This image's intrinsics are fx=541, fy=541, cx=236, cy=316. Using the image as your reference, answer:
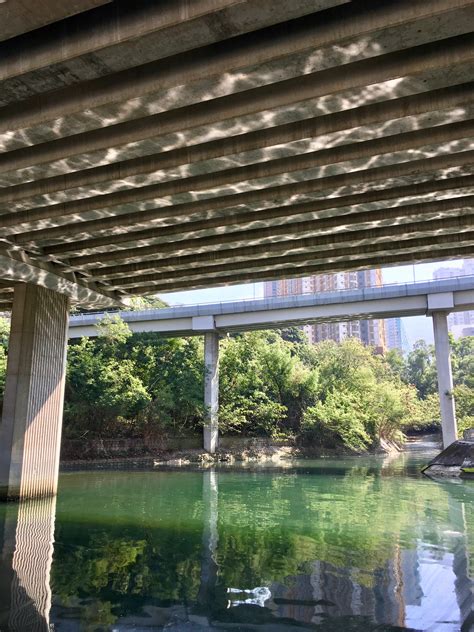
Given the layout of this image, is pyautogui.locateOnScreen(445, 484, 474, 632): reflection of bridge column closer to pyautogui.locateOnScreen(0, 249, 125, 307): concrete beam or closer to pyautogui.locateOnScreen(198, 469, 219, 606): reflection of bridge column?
pyautogui.locateOnScreen(198, 469, 219, 606): reflection of bridge column

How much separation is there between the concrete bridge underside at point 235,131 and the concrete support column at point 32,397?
5.36 ft

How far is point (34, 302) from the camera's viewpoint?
619 inches

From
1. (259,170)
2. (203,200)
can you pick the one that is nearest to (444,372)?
(203,200)

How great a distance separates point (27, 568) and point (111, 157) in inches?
256

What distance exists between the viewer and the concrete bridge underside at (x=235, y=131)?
237 inches

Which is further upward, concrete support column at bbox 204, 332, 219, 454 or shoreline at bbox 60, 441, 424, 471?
concrete support column at bbox 204, 332, 219, 454

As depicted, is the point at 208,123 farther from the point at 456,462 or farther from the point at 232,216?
the point at 456,462

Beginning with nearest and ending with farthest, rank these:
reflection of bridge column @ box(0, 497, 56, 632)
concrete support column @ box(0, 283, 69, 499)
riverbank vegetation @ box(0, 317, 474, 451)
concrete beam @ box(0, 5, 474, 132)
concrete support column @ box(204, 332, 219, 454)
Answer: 1. reflection of bridge column @ box(0, 497, 56, 632)
2. concrete beam @ box(0, 5, 474, 132)
3. concrete support column @ box(0, 283, 69, 499)
4. riverbank vegetation @ box(0, 317, 474, 451)
5. concrete support column @ box(204, 332, 219, 454)

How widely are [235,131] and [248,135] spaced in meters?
0.64

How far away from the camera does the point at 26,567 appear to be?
8125 millimetres

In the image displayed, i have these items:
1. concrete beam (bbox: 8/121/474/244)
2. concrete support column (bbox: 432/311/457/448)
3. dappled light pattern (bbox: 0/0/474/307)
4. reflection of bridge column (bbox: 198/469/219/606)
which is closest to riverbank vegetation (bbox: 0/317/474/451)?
concrete support column (bbox: 432/311/457/448)

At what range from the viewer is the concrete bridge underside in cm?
603

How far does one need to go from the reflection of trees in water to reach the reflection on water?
28 millimetres

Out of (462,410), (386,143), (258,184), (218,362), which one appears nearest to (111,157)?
(258,184)
